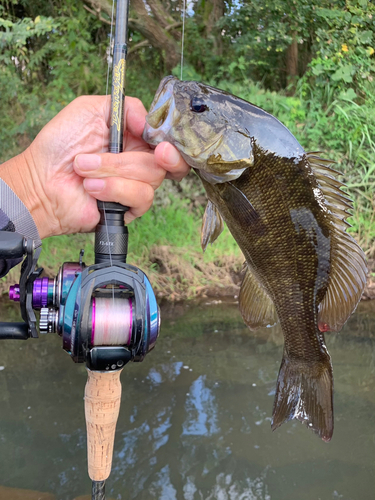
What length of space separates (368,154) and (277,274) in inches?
164

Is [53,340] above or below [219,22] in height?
below

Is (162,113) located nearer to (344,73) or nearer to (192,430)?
(192,430)

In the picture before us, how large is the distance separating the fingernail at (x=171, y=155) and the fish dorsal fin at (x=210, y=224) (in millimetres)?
173

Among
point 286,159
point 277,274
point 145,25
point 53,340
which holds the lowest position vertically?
point 53,340

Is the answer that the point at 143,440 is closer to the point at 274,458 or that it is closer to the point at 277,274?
the point at 274,458

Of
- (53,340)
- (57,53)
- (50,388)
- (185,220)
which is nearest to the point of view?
(50,388)

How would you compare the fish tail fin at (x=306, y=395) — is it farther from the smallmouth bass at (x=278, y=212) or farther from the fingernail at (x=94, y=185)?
the fingernail at (x=94, y=185)

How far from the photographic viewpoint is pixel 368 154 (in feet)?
16.5

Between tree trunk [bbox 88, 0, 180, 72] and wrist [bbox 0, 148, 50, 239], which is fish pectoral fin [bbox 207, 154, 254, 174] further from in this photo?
tree trunk [bbox 88, 0, 180, 72]

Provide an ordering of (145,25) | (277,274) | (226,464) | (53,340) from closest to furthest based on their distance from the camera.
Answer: (277,274) < (226,464) < (53,340) < (145,25)

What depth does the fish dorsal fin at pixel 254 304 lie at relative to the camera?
4.91 feet

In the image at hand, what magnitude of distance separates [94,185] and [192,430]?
165 centimetres

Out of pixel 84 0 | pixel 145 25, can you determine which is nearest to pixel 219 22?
pixel 145 25

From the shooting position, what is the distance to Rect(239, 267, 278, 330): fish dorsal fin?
1.50m
